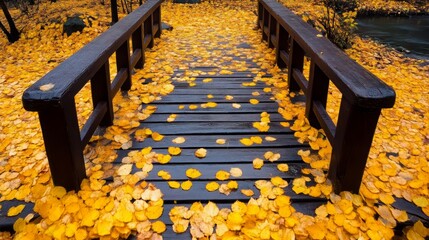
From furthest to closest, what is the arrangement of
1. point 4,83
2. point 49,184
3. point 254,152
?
point 4,83 < point 254,152 < point 49,184

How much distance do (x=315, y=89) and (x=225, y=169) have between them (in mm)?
1172

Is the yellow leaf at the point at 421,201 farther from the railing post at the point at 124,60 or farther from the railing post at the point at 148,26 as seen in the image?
the railing post at the point at 148,26

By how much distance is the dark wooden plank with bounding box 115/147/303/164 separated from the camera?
9.25ft

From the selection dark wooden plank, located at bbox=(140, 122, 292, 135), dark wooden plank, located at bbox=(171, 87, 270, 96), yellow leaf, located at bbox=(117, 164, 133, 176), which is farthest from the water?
yellow leaf, located at bbox=(117, 164, 133, 176)

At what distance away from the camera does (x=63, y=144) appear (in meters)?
2.20

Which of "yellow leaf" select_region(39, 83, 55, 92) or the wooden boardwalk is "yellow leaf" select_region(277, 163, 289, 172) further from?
"yellow leaf" select_region(39, 83, 55, 92)

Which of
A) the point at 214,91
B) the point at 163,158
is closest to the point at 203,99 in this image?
the point at 214,91

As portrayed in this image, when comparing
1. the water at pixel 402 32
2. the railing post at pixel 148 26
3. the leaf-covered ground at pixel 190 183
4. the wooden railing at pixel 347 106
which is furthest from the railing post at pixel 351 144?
the water at pixel 402 32

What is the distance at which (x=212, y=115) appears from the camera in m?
3.57

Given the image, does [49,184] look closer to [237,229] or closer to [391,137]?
[237,229]

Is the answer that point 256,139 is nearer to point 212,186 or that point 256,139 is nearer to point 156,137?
point 212,186

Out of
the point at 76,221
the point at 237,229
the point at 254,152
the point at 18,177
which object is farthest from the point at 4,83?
the point at 237,229

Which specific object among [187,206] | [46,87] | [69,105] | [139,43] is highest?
[46,87]

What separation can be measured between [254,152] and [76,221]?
150cm
